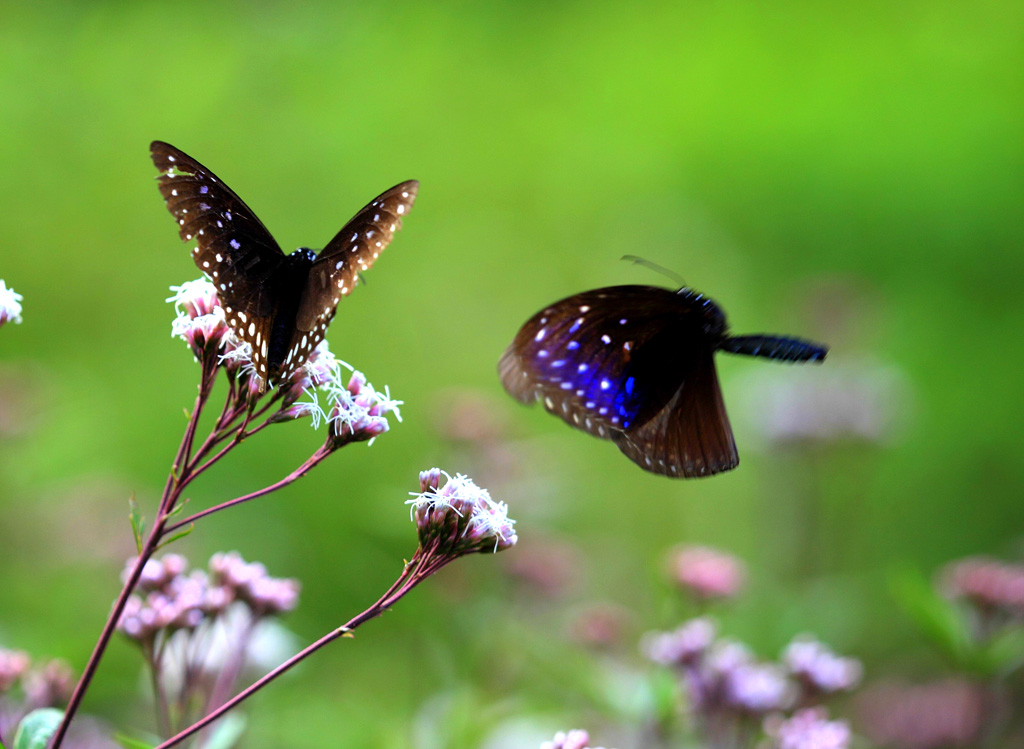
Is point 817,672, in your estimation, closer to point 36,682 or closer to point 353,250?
point 353,250

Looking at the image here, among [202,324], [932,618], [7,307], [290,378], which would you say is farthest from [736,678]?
[7,307]

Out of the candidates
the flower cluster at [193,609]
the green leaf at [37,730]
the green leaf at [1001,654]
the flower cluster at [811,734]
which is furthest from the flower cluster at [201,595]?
the green leaf at [1001,654]

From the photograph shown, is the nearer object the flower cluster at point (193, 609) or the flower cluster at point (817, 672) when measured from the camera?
the flower cluster at point (193, 609)

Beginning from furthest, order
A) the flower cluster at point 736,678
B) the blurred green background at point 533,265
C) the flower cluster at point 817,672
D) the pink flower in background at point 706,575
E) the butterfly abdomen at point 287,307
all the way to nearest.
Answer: the blurred green background at point 533,265 → the pink flower in background at point 706,575 → the flower cluster at point 817,672 → the flower cluster at point 736,678 → the butterfly abdomen at point 287,307

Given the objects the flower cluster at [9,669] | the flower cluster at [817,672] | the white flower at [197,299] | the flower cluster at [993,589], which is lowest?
the flower cluster at [9,669]

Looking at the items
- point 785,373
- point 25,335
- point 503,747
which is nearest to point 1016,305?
point 785,373

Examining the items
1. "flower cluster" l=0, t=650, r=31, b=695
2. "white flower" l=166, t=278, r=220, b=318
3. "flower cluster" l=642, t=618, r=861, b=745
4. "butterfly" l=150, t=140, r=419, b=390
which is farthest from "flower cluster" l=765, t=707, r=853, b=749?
"flower cluster" l=0, t=650, r=31, b=695

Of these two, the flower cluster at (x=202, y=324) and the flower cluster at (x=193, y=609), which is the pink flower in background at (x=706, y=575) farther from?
the flower cluster at (x=202, y=324)
